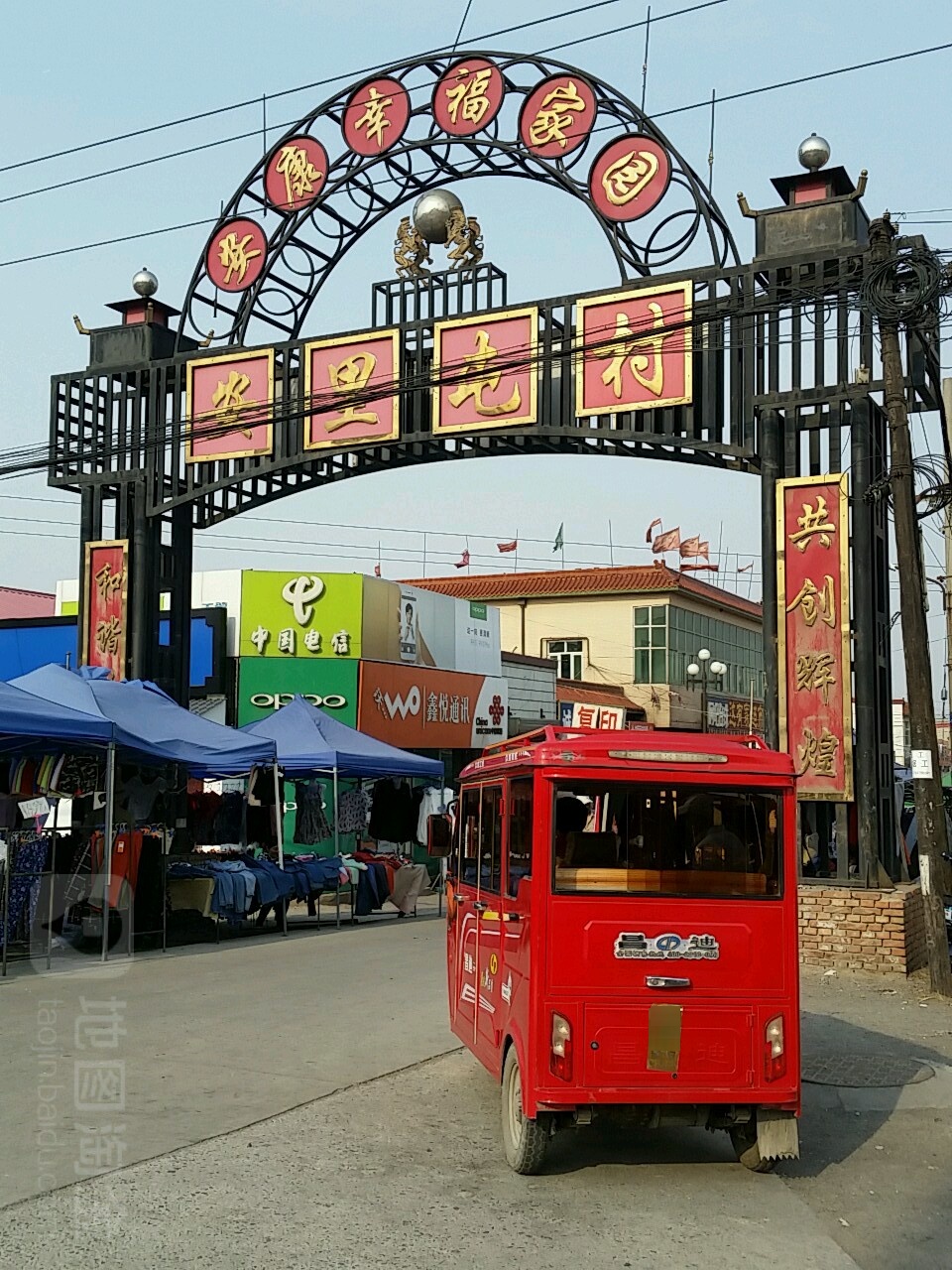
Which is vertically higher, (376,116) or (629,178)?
(376,116)

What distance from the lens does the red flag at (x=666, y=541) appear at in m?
48.4

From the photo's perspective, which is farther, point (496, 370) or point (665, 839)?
point (496, 370)

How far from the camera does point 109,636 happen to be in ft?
72.1

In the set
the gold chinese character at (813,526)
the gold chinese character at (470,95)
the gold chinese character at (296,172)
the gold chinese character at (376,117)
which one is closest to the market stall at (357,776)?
the gold chinese character at (813,526)

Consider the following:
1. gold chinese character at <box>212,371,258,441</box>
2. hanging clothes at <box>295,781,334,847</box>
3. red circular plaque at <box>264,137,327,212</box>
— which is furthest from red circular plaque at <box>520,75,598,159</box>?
hanging clothes at <box>295,781,334,847</box>

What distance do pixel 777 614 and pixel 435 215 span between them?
312 inches

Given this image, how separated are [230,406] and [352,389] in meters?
2.23

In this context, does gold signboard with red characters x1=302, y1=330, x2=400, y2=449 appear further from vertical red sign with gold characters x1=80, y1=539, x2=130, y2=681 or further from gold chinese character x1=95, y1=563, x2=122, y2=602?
gold chinese character x1=95, y1=563, x2=122, y2=602

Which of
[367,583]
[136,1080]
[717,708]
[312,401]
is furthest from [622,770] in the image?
[717,708]

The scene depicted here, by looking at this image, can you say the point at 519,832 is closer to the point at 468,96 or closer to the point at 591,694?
the point at 468,96

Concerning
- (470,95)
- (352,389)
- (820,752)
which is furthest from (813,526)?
(470,95)

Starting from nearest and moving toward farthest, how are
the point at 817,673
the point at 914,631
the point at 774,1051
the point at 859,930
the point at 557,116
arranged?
the point at 774,1051 < the point at 914,631 < the point at 859,930 < the point at 817,673 < the point at 557,116

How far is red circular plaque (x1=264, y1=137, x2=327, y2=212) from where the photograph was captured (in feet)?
68.7

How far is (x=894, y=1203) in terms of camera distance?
7012 mm
